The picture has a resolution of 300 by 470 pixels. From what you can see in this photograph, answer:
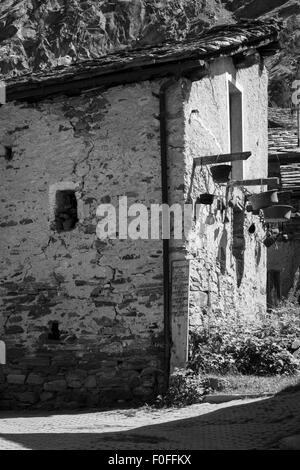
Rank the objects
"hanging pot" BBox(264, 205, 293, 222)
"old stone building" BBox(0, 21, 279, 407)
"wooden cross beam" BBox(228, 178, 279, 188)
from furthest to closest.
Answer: "hanging pot" BBox(264, 205, 293, 222) < "wooden cross beam" BBox(228, 178, 279, 188) < "old stone building" BBox(0, 21, 279, 407)

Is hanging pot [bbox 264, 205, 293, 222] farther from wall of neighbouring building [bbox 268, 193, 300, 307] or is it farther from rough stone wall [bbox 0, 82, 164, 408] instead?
wall of neighbouring building [bbox 268, 193, 300, 307]

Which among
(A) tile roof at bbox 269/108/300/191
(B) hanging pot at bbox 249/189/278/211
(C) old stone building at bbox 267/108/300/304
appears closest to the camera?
(B) hanging pot at bbox 249/189/278/211

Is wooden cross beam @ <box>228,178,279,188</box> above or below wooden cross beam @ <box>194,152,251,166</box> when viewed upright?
below

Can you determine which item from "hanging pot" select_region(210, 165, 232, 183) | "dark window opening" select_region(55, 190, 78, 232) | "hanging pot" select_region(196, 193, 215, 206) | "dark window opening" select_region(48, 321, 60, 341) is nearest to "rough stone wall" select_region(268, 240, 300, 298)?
"hanging pot" select_region(210, 165, 232, 183)

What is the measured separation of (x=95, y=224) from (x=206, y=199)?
1585mm

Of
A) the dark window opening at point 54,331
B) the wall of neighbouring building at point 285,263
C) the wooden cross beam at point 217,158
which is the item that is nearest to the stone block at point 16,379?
the dark window opening at point 54,331

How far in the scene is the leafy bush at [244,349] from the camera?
11203 millimetres

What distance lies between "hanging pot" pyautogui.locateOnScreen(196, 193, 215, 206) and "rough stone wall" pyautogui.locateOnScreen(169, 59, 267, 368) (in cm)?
8

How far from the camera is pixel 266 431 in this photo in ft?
27.0

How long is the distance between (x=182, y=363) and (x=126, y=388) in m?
0.89

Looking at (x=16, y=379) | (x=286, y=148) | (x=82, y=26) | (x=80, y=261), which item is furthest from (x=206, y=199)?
(x=82, y=26)

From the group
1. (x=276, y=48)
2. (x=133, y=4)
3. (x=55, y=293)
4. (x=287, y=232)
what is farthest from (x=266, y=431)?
(x=133, y=4)

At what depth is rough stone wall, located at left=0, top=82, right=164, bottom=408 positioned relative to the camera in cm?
1178

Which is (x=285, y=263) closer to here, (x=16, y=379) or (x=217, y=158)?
(x=217, y=158)
